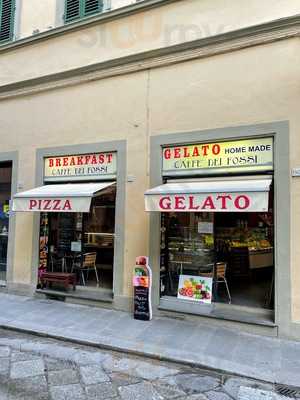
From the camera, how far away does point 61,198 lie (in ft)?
22.7

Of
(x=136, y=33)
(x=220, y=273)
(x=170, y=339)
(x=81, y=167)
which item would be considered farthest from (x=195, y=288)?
(x=136, y=33)

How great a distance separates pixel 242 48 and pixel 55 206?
470 cm

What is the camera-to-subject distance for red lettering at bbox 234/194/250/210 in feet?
17.6

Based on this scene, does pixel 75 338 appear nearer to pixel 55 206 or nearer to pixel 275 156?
pixel 55 206

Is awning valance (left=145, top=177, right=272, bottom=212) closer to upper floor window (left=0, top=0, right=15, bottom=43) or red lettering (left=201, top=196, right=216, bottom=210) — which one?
red lettering (left=201, top=196, right=216, bottom=210)

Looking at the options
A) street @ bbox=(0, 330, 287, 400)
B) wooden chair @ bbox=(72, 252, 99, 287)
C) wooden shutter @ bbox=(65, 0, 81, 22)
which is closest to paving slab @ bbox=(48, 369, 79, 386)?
street @ bbox=(0, 330, 287, 400)

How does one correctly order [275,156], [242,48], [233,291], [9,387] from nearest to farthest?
[9,387] < [275,156] < [242,48] < [233,291]

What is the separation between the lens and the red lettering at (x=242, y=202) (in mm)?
5375

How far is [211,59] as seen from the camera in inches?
258

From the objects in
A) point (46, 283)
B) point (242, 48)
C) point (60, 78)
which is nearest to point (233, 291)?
point (46, 283)

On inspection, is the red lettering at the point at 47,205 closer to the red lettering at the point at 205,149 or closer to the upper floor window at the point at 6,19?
the red lettering at the point at 205,149

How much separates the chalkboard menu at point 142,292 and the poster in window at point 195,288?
758 millimetres

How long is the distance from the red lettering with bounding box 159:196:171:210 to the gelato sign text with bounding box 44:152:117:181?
5.99ft

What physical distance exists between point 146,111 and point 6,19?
17.4 feet
